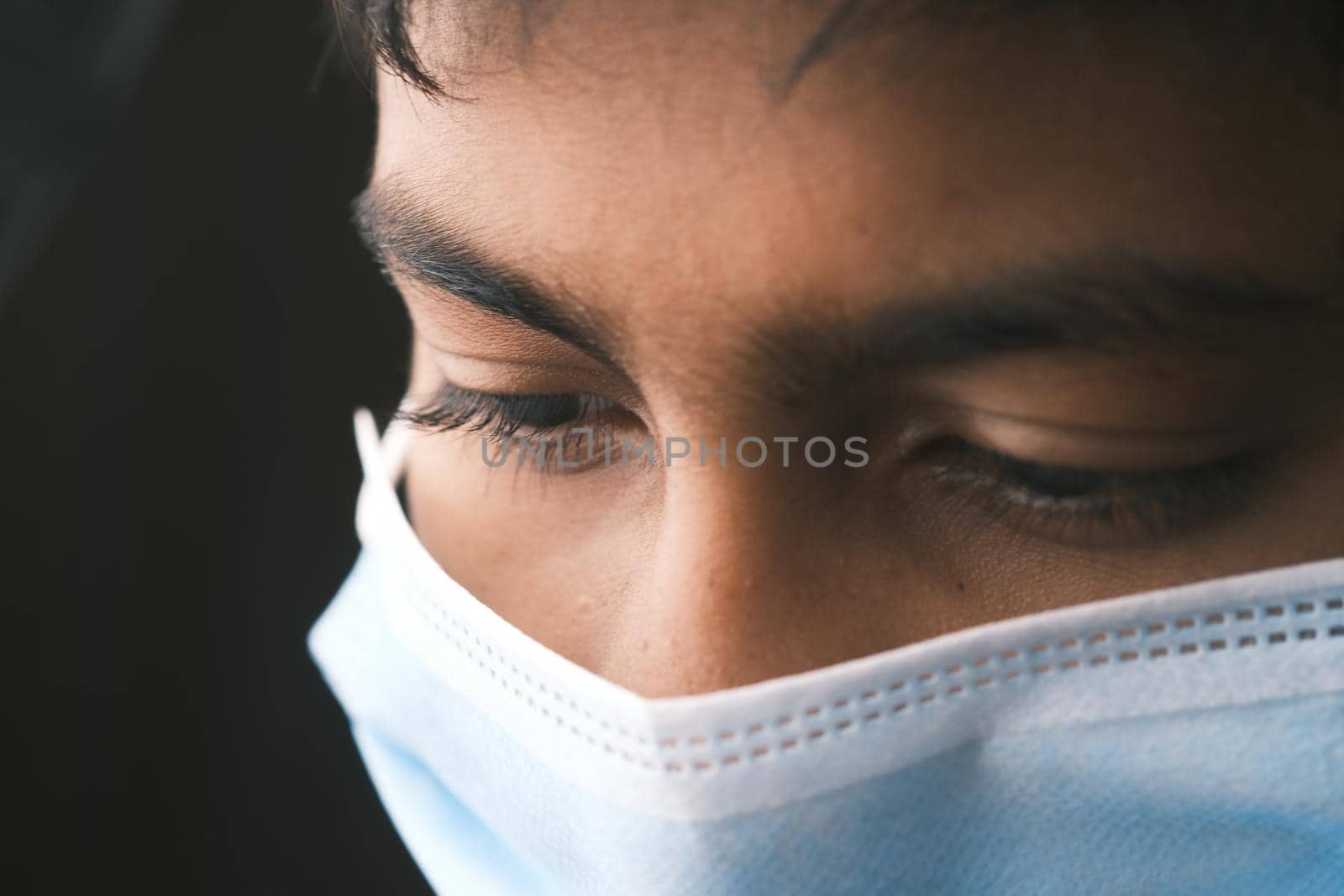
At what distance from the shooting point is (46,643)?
1.33 metres

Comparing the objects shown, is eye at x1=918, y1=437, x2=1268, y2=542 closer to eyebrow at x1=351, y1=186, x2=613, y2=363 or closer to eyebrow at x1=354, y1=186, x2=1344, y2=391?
eyebrow at x1=354, y1=186, x2=1344, y2=391

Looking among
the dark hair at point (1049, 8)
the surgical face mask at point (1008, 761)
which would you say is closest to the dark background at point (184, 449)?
the surgical face mask at point (1008, 761)

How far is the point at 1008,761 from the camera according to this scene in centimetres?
61

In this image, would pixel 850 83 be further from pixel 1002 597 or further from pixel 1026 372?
pixel 1002 597

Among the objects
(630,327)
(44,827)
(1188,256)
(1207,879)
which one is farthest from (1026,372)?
(44,827)

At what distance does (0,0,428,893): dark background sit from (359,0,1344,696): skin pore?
0.82 m

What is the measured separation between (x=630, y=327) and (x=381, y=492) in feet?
1.17

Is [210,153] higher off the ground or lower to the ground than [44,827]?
higher

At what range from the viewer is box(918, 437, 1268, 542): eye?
22.2 inches

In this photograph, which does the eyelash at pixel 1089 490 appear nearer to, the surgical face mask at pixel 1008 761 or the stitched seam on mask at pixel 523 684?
the surgical face mask at pixel 1008 761

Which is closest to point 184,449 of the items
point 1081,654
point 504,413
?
point 504,413

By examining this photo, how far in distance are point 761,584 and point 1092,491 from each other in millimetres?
167

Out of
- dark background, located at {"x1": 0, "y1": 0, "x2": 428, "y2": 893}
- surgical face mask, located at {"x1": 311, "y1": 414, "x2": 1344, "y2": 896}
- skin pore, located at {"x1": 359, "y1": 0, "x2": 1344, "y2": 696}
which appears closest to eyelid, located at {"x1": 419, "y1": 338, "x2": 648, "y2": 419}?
skin pore, located at {"x1": 359, "y1": 0, "x2": 1344, "y2": 696}

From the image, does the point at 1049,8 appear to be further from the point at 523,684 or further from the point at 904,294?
the point at 523,684
